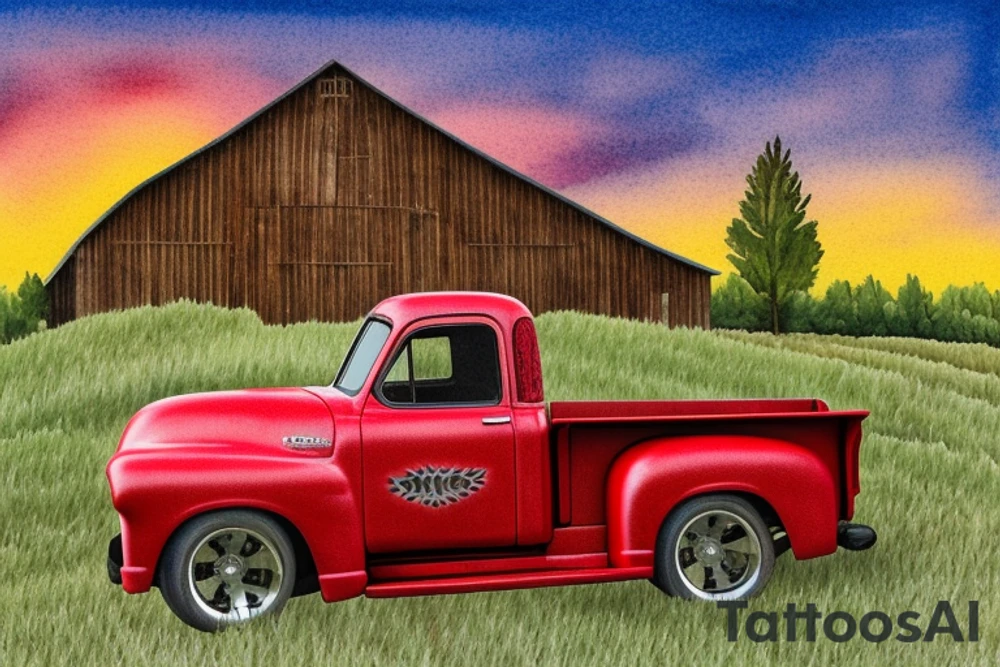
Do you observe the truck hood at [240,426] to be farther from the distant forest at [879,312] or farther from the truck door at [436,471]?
the distant forest at [879,312]

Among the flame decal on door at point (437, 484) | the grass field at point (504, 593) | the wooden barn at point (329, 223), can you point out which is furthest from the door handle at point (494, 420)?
the wooden barn at point (329, 223)

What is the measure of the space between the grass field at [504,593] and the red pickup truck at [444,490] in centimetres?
26

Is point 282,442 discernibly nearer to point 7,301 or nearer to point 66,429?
point 66,429

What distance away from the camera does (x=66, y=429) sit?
12.9 m

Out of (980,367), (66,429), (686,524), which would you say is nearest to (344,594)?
(686,524)

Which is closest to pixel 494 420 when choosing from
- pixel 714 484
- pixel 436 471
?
pixel 436 471

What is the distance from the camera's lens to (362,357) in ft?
22.9

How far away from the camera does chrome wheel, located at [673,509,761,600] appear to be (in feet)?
22.4

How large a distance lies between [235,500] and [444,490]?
1.22 m

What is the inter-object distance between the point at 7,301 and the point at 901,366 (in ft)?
171

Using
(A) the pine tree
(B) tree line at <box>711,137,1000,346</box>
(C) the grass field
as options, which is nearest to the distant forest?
(B) tree line at <box>711,137,1000,346</box>

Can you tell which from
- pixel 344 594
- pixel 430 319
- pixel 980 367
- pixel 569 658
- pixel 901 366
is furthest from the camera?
pixel 980 367

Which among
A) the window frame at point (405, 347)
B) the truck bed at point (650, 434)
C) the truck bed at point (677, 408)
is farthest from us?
the truck bed at point (677, 408)

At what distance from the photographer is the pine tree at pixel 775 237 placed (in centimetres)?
4250
